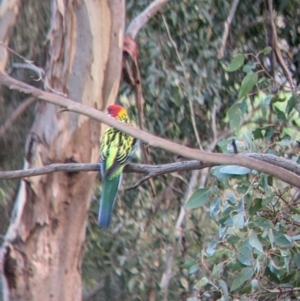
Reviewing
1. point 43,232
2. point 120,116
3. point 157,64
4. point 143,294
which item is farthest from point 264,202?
point 143,294

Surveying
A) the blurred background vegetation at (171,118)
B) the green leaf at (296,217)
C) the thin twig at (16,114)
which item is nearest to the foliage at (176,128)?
the blurred background vegetation at (171,118)

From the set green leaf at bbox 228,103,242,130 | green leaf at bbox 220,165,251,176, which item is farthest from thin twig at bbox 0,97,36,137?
green leaf at bbox 220,165,251,176

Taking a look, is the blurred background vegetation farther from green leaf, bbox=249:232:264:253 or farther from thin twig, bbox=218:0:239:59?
green leaf, bbox=249:232:264:253

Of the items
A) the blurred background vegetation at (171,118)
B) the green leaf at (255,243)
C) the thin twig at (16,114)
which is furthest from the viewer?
the blurred background vegetation at (171,118)

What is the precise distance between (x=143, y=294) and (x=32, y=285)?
1055 mm

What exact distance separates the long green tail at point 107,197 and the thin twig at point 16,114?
90cm

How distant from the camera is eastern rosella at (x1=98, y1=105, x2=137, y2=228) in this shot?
7.67ft

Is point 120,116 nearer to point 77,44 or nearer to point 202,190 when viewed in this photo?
point 77,44

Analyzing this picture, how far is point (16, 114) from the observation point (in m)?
3.24

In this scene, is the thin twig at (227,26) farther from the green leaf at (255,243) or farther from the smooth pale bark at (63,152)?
the green leaf at (255,243)

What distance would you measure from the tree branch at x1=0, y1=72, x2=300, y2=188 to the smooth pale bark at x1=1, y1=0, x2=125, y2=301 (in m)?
1.10

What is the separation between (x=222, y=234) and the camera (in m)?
2.23

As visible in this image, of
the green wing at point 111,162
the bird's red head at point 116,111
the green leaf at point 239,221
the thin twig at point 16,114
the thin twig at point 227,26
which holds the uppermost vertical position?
the thin twig at point 227,26

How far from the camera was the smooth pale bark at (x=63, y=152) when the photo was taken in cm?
265
